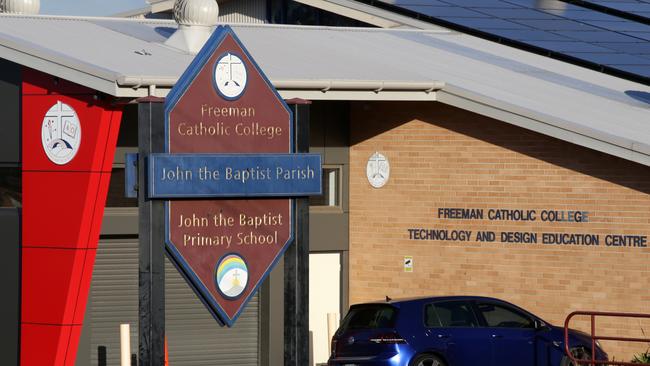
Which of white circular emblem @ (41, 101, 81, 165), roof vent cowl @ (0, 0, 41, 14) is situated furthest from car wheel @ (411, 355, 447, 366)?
roof vent cowl @ (0, 0, 41, 14)

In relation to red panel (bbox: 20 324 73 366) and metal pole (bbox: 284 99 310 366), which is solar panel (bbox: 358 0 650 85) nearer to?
red panel (bbox: 20 324 73 366)

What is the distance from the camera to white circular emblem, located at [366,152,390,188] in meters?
24.8

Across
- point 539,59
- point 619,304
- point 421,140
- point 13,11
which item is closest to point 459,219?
point 421,140

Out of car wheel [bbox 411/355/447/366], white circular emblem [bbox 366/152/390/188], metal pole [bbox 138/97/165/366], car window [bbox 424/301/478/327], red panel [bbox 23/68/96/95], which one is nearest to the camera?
metal pole [bbox 138/97/165/366]

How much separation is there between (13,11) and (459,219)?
357 inches

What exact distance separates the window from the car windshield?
5.29m

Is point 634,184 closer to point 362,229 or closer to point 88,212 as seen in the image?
point 362,229

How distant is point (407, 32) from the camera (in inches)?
1180

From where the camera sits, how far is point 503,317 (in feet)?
66.6

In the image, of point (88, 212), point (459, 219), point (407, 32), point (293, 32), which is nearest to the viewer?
point (88, 212)

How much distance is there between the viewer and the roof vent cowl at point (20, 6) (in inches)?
976

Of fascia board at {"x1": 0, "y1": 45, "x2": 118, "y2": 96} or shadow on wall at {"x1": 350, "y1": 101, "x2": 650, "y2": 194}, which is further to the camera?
shadow on wall at {"x1": 350, "y1": 101, "x2": 650, "y2": 194}

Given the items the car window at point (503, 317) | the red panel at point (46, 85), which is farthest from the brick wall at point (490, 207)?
the red panel at point (46, 85)

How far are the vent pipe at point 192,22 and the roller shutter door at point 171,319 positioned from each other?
3.65 m
